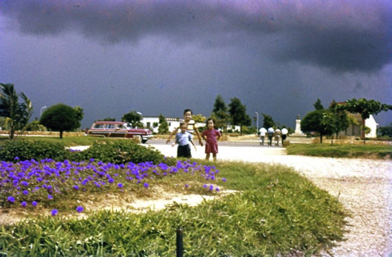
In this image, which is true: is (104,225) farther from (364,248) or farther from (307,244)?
(364,248)

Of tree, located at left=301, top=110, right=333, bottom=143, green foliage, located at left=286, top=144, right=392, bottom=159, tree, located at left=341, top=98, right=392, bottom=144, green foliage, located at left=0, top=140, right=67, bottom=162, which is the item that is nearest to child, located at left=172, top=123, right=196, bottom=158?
green foliage, located at left=0, top=140, right=67, bottom=162

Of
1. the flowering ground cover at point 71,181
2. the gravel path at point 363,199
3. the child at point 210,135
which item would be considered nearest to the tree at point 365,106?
the gravel path at point 363,199

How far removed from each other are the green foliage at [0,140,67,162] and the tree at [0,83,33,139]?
14.8 inches

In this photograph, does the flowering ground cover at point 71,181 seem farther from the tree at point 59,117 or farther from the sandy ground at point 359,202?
the tree at point 59,117

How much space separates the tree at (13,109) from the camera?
710 cm

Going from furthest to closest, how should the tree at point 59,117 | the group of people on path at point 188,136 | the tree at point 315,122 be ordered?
1. the tree at point 315,122
2. the tree at point 59,117
3. the group of people on path at point 188,136

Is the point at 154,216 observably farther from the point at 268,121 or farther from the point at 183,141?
the point at 268,121

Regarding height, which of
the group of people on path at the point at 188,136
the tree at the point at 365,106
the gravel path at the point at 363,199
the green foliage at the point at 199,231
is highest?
the tree at the point at 365,106

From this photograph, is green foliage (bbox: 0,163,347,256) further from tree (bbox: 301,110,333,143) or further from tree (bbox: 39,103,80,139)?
tree (bbox: 301,110,333,143)

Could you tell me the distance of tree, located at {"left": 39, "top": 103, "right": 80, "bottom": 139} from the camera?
9.45 m

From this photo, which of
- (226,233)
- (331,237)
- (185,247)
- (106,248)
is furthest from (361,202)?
(106,248)

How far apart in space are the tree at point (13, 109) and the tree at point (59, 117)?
133 cm

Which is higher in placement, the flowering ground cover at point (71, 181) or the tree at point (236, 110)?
the tree at point (236, 110)

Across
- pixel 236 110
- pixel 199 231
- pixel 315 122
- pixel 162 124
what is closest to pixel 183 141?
pixel 199 231
